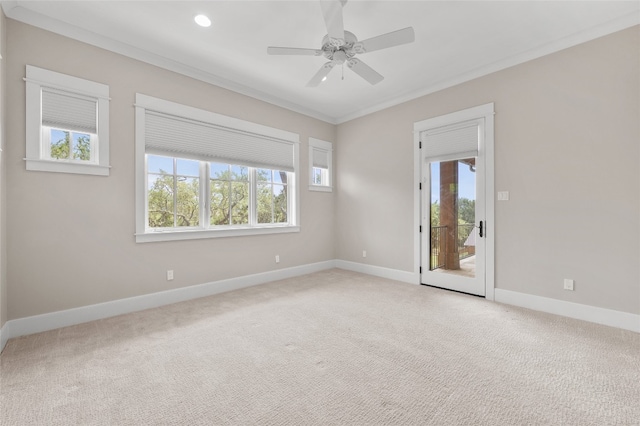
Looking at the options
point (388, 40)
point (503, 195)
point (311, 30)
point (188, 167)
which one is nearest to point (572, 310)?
point (503, 195)

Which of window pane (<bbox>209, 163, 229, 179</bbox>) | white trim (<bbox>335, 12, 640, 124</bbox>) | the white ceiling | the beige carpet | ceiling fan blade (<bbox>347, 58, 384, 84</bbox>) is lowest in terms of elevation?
the beige carpet

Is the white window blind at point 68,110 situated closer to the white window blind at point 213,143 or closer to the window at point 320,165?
the white window blind at point 213,143

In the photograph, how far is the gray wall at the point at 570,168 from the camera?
2.68 metres

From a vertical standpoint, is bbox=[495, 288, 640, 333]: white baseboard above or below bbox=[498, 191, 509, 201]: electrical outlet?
below

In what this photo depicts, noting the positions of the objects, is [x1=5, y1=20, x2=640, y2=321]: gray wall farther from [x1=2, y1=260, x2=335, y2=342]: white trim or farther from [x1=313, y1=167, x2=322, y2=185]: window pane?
[x1=313, y1=167, x2=322, y2=185]: window pane

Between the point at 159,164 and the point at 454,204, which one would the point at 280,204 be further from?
the point at 454,204

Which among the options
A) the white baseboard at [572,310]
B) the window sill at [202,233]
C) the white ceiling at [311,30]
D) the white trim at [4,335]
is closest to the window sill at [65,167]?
the window sill at [202,233]

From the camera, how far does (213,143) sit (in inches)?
151

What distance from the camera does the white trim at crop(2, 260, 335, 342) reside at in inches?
100

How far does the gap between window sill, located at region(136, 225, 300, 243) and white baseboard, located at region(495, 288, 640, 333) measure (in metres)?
3.26

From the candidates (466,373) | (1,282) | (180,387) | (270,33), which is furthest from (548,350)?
(1,282)

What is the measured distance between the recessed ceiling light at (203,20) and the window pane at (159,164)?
63.4 inches

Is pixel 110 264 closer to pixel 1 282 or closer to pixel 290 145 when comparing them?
pixel 1 282

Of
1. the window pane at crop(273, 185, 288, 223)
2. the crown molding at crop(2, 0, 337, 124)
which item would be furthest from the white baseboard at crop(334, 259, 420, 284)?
the crown molding at crop(2, 0, 337, 124)
